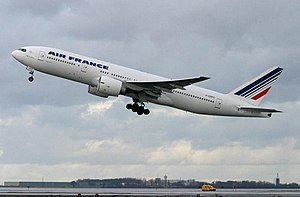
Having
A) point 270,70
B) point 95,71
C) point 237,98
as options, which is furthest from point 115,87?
point 270,70

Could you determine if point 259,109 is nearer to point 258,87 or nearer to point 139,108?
point 258,87

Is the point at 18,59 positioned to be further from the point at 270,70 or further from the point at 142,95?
the point at 270,70

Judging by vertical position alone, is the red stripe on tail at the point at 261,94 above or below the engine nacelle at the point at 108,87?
above

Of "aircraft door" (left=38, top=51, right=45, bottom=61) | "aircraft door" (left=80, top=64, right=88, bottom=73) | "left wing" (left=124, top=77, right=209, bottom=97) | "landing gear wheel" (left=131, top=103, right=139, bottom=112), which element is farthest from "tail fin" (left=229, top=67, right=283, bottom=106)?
"aircraft door" (left=38, top=51, right=45, bottom=61)

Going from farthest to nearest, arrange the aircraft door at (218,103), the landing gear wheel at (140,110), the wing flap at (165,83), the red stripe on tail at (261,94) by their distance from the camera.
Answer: the red stripe on tail at (261,94), the aircraft door at (218,103), the landing gear wheel at (140,110), the wing flap at (165,83)

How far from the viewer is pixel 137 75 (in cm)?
7675

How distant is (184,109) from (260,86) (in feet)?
40.1

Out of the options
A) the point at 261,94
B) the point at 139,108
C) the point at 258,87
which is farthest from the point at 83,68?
the point at 261,94

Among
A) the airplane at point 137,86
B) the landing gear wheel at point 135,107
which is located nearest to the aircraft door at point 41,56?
the airplane at point 137,86

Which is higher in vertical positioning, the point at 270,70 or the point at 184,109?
the point at 270,70

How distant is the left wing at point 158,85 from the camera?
242 feet

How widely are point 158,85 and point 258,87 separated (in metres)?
16.7

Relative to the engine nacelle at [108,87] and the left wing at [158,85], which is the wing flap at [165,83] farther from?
the engine nacelle at [108,87]

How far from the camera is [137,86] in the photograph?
247 ft
